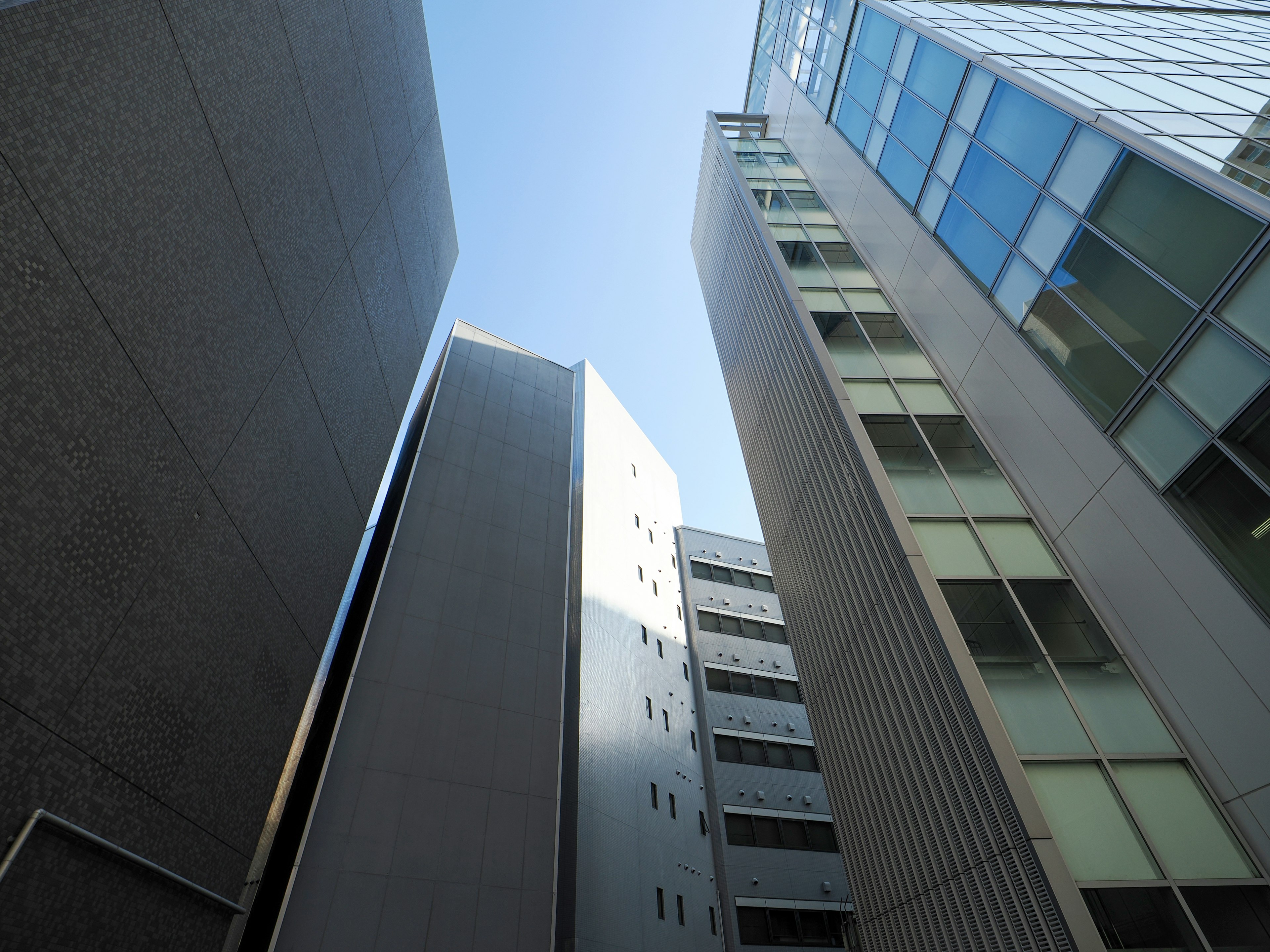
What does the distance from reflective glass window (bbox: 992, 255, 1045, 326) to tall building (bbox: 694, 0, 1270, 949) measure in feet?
0.16

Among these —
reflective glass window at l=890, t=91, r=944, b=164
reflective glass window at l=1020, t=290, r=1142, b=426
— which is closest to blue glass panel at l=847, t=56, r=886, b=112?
reflective glass window at l=890, t=91, r=944, b=164

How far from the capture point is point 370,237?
37.5ft

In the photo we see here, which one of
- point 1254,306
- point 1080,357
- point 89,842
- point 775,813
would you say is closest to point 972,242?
point 1080,357

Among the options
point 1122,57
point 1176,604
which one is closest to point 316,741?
point 1176,604

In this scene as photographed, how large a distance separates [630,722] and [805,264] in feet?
53.6

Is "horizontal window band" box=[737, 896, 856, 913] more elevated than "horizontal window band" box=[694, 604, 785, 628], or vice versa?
"horizontal window band" box=[694, 604, 785, 628]

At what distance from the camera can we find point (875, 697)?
449 inches

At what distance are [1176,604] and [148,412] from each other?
11992 mm

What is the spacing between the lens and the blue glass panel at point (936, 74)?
13.3 metres

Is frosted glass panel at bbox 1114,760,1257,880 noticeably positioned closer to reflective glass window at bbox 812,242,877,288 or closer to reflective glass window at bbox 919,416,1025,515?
reflective glass window at bbox 919,416,1025,515

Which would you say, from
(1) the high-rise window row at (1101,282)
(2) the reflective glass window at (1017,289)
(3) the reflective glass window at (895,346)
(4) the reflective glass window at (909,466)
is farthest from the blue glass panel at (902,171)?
(4) the reflective glass window at (909,466)

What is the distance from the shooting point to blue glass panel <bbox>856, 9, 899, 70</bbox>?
1641cm

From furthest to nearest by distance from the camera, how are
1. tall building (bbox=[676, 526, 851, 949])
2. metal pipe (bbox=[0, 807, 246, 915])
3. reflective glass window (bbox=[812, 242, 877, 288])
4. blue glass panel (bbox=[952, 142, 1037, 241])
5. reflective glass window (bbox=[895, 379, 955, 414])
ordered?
tall building (bbox=[676, 526, 851, 949])
reflective glass window (bbox=[812, 242, 877, 288])
reflective glass window (bbox=[895, 379, 955, 414])
blue glass panel (bbox=[952, 142, 1037, 241])
metal pipe (bbox=[0, 807, 246, 915])

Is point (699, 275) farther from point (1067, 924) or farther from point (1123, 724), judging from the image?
point (1067, 924)
